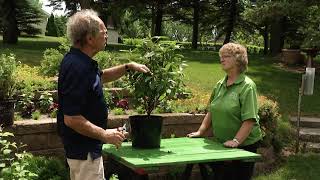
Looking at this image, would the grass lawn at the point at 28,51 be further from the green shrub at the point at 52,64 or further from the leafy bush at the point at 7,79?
the leafy bush at the point at 7,79

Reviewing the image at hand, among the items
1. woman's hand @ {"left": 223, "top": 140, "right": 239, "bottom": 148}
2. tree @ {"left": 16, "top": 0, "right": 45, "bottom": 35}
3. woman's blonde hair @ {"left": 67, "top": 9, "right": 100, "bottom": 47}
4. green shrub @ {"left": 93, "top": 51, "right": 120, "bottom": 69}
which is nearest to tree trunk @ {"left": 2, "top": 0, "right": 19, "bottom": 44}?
tree @ {"left": 16, "top": 0, "right": 45, "bottom": 35}

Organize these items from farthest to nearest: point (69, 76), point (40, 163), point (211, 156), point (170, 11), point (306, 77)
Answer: point (170, 11)
point (306, 77)
point (40, 163)
point (211, 156)
point (69, 76)

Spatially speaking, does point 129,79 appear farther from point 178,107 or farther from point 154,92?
point 178,107

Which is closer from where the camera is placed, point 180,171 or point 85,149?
point 85,149

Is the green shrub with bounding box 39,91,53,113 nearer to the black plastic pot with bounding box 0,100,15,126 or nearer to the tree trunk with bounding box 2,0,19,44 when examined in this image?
the black plastic pot with bounding box 0,100,15,126

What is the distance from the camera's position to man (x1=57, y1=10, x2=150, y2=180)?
Answer: 134 inches

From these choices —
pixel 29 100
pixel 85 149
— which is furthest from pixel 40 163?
pixel 85 149

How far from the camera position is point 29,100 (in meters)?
6.43

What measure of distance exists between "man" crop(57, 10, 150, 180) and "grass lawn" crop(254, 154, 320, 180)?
3.89m

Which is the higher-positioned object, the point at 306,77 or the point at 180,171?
the point at 306,77

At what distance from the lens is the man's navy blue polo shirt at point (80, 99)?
11.1 feet

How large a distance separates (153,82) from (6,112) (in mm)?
1944

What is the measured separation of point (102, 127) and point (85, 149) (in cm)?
19

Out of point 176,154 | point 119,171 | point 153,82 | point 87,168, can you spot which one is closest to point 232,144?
point 176,154
